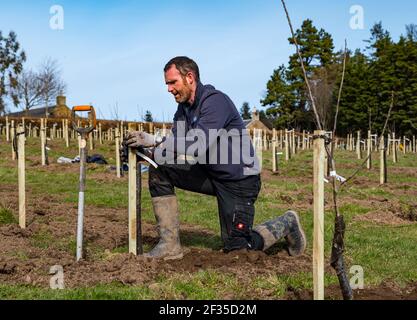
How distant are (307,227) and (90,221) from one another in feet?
10.4

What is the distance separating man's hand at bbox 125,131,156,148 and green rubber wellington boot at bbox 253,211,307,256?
1.48 m

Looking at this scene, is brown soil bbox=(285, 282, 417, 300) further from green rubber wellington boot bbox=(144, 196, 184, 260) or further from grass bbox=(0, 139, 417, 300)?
green rubber wellington boot bbox=(144, 196, 184, 260)

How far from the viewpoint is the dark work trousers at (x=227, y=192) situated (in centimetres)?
535

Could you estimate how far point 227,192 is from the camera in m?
5.38

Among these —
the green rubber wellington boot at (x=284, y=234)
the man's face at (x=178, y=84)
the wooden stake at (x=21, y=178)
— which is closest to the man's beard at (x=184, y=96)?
the man's face at (x=178, y=84)

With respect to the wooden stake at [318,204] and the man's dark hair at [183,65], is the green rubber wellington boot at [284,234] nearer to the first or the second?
the man's dark hair at [183,65]

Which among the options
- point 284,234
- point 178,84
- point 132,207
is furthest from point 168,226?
point 178,84

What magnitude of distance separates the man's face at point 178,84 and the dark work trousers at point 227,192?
0.69 metres

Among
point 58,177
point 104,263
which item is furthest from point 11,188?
point 104,263

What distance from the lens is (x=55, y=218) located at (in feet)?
26.5

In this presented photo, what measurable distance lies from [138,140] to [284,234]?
6.22 ft

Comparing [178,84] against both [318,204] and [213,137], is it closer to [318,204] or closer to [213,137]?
[213,137]

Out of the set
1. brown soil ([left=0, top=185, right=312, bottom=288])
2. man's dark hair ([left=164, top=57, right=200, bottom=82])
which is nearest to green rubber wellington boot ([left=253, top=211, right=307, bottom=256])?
brown soil ([left=0, top=185, right=312, bottom=288])
